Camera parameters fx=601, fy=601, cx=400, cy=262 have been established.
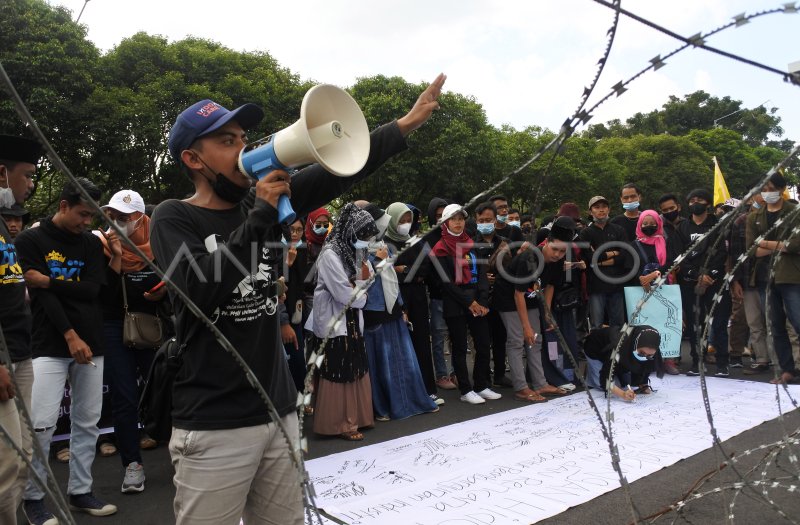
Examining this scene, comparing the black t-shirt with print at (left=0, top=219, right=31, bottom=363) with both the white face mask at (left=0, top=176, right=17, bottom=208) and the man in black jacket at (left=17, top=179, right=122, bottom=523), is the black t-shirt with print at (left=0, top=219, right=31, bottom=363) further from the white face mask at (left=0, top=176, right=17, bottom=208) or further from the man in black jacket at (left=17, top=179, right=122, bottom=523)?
the man in black jacket at (left=17, top=179, right=122, bottom=523)

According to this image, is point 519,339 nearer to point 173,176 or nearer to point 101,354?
point 101,354

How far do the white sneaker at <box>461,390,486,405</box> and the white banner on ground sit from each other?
404 mm

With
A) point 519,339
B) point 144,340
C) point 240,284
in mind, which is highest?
point 240,284

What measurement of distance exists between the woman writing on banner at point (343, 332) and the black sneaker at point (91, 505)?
69.0 inches

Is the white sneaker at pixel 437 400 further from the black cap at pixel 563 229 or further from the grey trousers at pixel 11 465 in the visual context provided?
Answer: the grey trousers at pixel 11 465

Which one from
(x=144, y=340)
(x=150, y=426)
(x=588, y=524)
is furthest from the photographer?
(x=144, y=340)

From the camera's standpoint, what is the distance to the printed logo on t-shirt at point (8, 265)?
2455 mm

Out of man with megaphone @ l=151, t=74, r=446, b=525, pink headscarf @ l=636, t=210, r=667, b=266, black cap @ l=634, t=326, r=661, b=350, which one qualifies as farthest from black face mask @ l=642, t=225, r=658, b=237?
man with megaphone @ l=151, t=74, r=446, b=525

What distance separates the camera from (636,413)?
5.37 meters

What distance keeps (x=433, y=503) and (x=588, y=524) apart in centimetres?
86

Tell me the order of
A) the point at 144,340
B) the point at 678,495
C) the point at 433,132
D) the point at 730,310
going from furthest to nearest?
the point at 433,132
the point at 730,310
the point at 144,340
the point at 678,495

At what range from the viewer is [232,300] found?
178cm

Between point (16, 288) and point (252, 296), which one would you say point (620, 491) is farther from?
point (16, 288)

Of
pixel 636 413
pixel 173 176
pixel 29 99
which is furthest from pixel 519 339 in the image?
pixel 173 176
